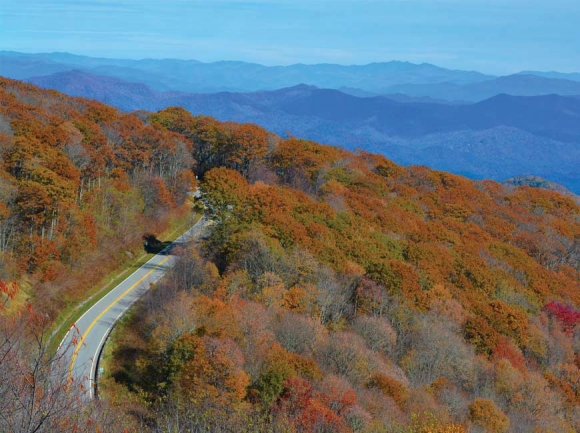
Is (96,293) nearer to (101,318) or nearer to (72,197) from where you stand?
(101,318)

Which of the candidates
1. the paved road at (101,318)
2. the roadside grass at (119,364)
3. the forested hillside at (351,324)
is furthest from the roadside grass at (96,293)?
the forested hillside at (351,324)

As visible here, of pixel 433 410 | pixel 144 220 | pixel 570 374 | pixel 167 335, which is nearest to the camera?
pixel 433 410

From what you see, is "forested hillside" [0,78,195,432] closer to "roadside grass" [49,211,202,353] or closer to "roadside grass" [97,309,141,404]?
"roadside grass" [49,211,202,353]

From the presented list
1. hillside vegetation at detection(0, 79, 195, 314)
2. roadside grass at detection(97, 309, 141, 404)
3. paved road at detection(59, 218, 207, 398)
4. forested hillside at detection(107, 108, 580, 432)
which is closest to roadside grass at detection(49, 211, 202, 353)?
paved road at detection(59, 218, 207, 398)

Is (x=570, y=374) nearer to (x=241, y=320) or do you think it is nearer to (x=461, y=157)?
(x=241, y=320)

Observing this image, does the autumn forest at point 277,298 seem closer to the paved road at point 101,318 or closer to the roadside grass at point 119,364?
the roadside grass at point 119,364

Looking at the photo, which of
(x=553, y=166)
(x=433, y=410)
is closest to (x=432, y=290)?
(x=433, y=410)

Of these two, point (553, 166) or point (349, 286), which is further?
point (553, 166)
